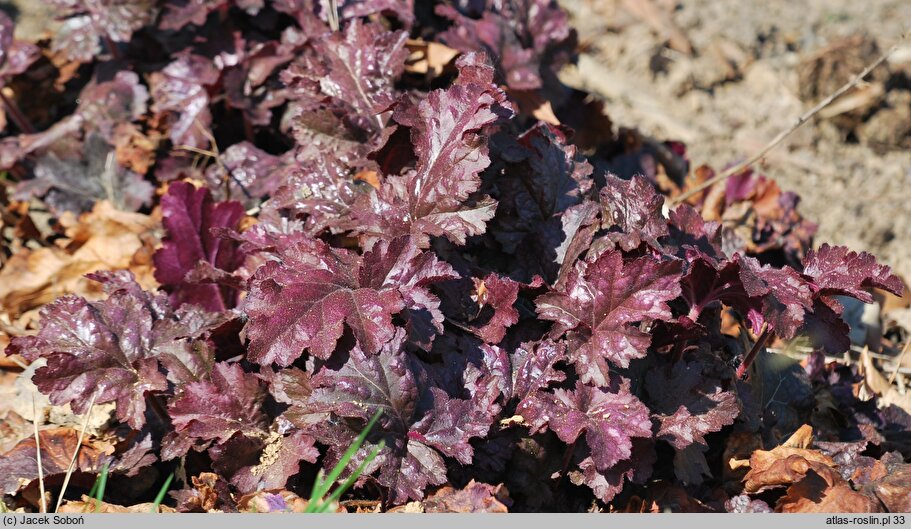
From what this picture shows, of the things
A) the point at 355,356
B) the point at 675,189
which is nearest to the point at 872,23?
the point at 675,189

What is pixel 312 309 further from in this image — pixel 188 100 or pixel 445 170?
pixel 188 100

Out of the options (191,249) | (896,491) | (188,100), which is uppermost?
(188,100)

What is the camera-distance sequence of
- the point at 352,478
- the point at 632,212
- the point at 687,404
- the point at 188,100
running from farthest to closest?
the point at 188,100, the point at 632,212, the point at 687,404, the point at 352,478

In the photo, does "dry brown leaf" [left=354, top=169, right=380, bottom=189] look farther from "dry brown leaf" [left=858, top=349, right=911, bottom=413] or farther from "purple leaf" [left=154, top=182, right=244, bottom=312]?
"dry brown leaf" [left=858, top=349, right=911, bottom=413]

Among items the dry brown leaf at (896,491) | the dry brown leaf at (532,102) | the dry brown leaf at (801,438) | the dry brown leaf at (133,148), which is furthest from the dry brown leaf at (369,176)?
the dry brown leaf at (896,491)

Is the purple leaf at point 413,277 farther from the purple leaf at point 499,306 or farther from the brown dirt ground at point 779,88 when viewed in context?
the brown dirt ground at point 779,88

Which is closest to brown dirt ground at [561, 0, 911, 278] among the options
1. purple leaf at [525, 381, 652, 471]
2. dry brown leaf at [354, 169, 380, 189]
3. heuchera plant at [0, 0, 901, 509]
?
dry brown leaf at [354, 169, 380, 189]

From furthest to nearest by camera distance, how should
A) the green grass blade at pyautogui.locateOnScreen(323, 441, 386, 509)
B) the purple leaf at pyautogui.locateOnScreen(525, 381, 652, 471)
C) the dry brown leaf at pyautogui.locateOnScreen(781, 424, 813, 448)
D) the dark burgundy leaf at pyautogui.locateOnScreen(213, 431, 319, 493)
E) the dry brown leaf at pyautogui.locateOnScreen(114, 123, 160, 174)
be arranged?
1. the dry brown leaf at pyautogui.locateOnScreen(114, 123, 160, 174)
2. the dry brown leaf at pyautogui.locateOnScreen(781, 424, 813, 448)
3. the dark burgundy leaf at pyautogui.locateOnScreen(213, 431, 319, 493)
4. the purple leaf at pyautogui.locateOnScreen(525, 381, 652, 471)
5. the green grass blade at pyautogui.locateOnScreen(323, 441, 386, 509)

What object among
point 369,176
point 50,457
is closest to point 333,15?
point 369,176
